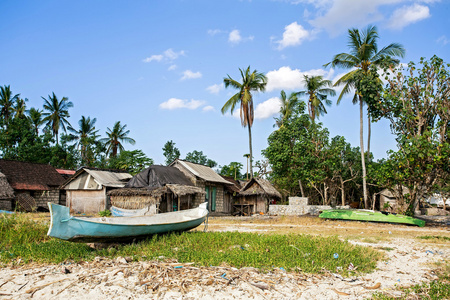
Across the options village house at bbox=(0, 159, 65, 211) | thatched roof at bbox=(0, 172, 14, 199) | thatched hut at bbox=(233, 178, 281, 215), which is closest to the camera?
thatched roof at bbox=(0, 172, 14, 199)

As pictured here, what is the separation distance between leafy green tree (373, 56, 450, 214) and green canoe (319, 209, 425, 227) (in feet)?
4.87

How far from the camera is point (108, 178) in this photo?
26.0 meters

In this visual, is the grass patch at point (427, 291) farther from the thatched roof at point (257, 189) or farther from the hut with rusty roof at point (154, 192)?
the thatched roof at point (257, 189)

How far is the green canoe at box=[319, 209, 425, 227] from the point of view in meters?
16.3

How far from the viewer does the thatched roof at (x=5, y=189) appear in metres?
23.2

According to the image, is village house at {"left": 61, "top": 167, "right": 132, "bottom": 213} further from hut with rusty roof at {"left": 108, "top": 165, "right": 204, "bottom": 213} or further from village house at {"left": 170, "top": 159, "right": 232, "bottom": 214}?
village house at {"left": 170, "top": 159, "right": 232, "bottom": 214}

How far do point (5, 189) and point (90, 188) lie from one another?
17.1ft

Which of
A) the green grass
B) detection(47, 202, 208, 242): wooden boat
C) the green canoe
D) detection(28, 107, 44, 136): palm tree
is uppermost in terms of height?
detection(28, 107, 44, 136): palm tree

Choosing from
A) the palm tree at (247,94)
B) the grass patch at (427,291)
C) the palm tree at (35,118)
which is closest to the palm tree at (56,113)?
the palm tree at (35,118)

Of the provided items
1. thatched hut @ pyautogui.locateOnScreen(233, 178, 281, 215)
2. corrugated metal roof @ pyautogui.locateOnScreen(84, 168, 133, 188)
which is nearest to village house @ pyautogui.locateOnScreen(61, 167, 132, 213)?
corrugated metal roof @ pyautogui.locateOnScreen(84, 168, 133, 188)

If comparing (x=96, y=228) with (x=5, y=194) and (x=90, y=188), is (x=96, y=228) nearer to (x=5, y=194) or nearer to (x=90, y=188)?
(x=90, y=188)

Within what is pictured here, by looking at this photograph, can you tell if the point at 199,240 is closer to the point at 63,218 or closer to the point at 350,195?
the point at 63,218

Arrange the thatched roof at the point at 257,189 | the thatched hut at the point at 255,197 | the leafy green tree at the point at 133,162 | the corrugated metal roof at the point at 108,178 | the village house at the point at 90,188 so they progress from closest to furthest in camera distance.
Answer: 1. the corrugated metal roof at the point at 108,178
2. the village house at the point at 90,188
3. the thatched roof at the point at 257,189
4. the thatched hut at the point at 255,197
5. the leafy green tree at the point at 133,162

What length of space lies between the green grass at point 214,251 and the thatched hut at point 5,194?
15929 millimetres
